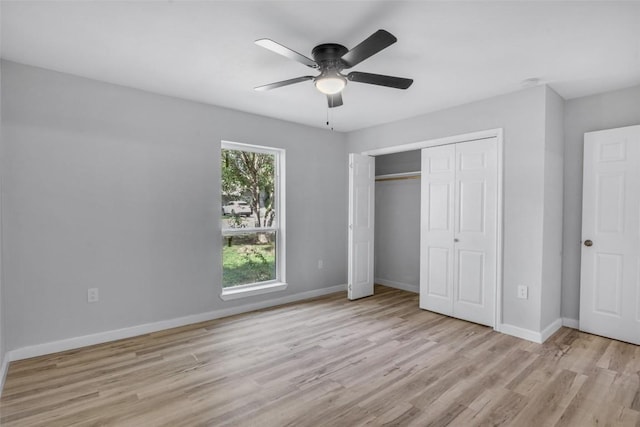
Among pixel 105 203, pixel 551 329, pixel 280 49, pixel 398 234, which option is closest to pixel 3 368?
pixel 105 203

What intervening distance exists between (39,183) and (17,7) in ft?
4.73

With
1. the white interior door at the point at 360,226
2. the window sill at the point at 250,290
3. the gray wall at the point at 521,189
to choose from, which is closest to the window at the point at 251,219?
the window sill at the point at 250,290

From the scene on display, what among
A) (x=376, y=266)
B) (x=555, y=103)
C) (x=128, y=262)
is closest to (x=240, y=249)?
(x=128, y=262)

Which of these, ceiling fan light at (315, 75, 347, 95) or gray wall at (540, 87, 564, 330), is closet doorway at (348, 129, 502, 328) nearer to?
gray wall at (540, 87, 564, 330)

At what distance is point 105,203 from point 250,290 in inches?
74.4

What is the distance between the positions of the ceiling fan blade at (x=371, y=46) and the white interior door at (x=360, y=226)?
2465 mm

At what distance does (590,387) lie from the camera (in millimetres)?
2408

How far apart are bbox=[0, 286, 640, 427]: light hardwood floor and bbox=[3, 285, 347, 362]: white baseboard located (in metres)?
0.09

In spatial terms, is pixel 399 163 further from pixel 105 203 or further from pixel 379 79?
pixel 105 203

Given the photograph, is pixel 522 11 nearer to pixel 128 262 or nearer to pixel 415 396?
pixel 415 396

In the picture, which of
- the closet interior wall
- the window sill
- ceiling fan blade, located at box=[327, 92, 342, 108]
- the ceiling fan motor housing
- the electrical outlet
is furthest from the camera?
the closet interior wall

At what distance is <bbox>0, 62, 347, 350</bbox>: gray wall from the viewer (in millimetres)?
2797

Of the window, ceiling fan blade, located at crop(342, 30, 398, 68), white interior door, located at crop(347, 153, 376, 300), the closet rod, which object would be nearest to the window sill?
the window

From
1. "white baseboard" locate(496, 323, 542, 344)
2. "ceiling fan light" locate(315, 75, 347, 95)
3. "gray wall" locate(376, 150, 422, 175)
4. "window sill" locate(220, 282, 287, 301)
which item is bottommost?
"white baseboard" locate(496, 323, 542, 344)
